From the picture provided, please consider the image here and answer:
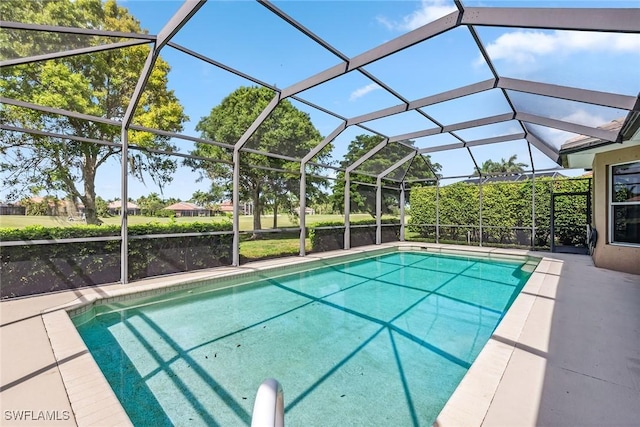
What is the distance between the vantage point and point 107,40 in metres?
4.24

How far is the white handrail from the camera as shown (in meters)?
0.84

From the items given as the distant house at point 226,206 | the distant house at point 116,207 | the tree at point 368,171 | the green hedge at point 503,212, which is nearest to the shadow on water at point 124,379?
the distant house at point 116,207

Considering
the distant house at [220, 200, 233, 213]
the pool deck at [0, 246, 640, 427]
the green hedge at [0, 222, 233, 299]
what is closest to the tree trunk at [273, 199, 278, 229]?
the distant house at [220, 200, 233, 213]

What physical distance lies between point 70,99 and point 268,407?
22.2 ft

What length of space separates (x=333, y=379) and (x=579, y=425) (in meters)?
2.07

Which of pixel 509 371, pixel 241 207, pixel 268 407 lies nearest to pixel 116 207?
pixel 241 207

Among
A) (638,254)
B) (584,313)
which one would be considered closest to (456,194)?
(638,254)

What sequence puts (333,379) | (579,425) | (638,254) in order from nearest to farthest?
(579,425) < (333,379) < (638,254)

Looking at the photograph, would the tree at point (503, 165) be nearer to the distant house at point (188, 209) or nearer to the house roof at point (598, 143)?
the house roof at point (598, 143)

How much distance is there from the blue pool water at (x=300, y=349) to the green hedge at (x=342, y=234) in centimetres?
376

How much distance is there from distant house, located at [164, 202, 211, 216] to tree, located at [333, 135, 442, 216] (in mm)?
5206

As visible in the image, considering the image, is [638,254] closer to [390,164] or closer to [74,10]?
[390,164]

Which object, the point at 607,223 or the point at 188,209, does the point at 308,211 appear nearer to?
the point at 188,209

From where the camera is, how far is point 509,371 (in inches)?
108
